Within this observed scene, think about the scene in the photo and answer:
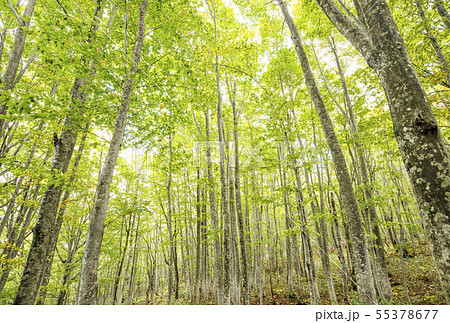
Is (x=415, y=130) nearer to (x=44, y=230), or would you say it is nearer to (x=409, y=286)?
(x=44, y=230)

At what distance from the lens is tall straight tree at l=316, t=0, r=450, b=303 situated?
→ 143 centimetres

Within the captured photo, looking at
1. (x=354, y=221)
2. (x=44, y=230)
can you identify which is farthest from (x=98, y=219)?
(x=354, y=221)

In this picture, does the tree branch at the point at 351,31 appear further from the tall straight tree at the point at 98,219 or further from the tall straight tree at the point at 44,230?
the tall straight tree at the point at 44,230

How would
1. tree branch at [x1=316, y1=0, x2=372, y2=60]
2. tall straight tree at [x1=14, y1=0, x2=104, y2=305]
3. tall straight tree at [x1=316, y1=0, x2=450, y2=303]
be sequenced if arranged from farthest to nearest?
tall straight tree at [x1=14, y1=0, x2=104, y2=305], tree branch at [x1=316, y1=0, x2=372, y2=60], tall straight tree at [x1=316, y1=0, x2=450, y2=303]

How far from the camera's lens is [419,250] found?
45.9ft

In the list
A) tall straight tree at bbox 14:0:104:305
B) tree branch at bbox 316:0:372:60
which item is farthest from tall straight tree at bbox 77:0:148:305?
tree branch at bbox 316:0:372:60

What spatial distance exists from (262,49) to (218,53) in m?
2.62

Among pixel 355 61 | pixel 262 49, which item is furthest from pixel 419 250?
pixel 262 49

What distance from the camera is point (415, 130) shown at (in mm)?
1611

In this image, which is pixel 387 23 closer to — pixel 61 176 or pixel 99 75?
pixel 99 75

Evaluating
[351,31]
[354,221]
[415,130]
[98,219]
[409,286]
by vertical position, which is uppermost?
[351,31]

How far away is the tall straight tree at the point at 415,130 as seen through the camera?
1429 mm

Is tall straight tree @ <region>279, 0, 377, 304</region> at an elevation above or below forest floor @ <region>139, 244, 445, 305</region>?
above

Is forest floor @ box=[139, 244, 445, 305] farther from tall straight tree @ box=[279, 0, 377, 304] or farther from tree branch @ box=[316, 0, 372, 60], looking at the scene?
tree branch @ box=[316, 0, 372, 60]
